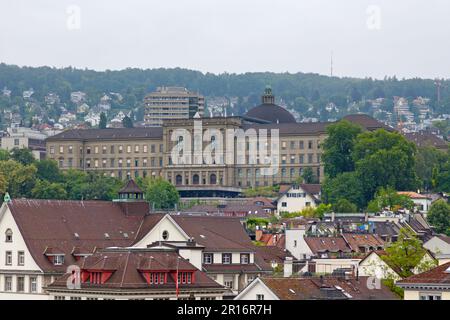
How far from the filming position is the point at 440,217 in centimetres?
12794

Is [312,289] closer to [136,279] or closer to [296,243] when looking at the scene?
[136,279]

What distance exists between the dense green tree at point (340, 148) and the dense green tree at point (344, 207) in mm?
32442

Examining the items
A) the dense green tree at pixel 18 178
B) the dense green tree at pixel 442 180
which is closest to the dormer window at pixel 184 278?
the dense green tree at pixel 18 178

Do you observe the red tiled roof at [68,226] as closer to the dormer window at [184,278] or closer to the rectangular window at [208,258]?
the rectangular window at [208,258]

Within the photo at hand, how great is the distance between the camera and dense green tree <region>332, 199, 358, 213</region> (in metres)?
146

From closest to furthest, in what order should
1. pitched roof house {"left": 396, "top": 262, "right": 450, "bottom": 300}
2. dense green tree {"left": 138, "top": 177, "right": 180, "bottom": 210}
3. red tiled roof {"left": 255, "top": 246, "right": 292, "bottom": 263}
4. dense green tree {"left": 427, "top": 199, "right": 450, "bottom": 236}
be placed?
pitched roof house {"left": 396, "top": 262, "right": 450, "bottom": 300} → red tiled roof {"left": 255, "top": 246, "right": 292, "bottom": 263} → dense green tree {"left": 427, "top": 199, "right": 450, "bottom": 236} → dense green tree {"left": 138, "top": 177, "right": 180, "bottom": 210}

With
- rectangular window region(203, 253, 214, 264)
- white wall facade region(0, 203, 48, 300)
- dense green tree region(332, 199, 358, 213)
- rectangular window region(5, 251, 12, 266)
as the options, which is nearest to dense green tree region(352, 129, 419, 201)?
dense green tree region(332, 199, 358, 213)

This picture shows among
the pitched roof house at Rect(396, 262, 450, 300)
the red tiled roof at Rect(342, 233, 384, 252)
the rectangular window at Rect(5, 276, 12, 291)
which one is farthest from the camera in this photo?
the red tiled roof at Rect(342, 233, 384, 252)

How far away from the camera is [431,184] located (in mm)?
187250

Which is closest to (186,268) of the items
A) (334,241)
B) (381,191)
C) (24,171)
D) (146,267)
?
(146,267)

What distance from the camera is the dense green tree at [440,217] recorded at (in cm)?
12456

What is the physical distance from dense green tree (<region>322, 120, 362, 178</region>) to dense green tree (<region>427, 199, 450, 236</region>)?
175 feet

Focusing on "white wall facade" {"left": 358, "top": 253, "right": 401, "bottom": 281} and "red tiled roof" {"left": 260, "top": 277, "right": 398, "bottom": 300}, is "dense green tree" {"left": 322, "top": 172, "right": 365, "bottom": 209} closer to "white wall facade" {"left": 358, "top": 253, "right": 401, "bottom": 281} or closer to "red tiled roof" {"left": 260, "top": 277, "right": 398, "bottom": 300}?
"white wall facade" {"left": 358, "top": 253, "right": 401, "bottom": 281}

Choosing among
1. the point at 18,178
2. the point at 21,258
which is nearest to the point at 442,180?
the point at 18,178
